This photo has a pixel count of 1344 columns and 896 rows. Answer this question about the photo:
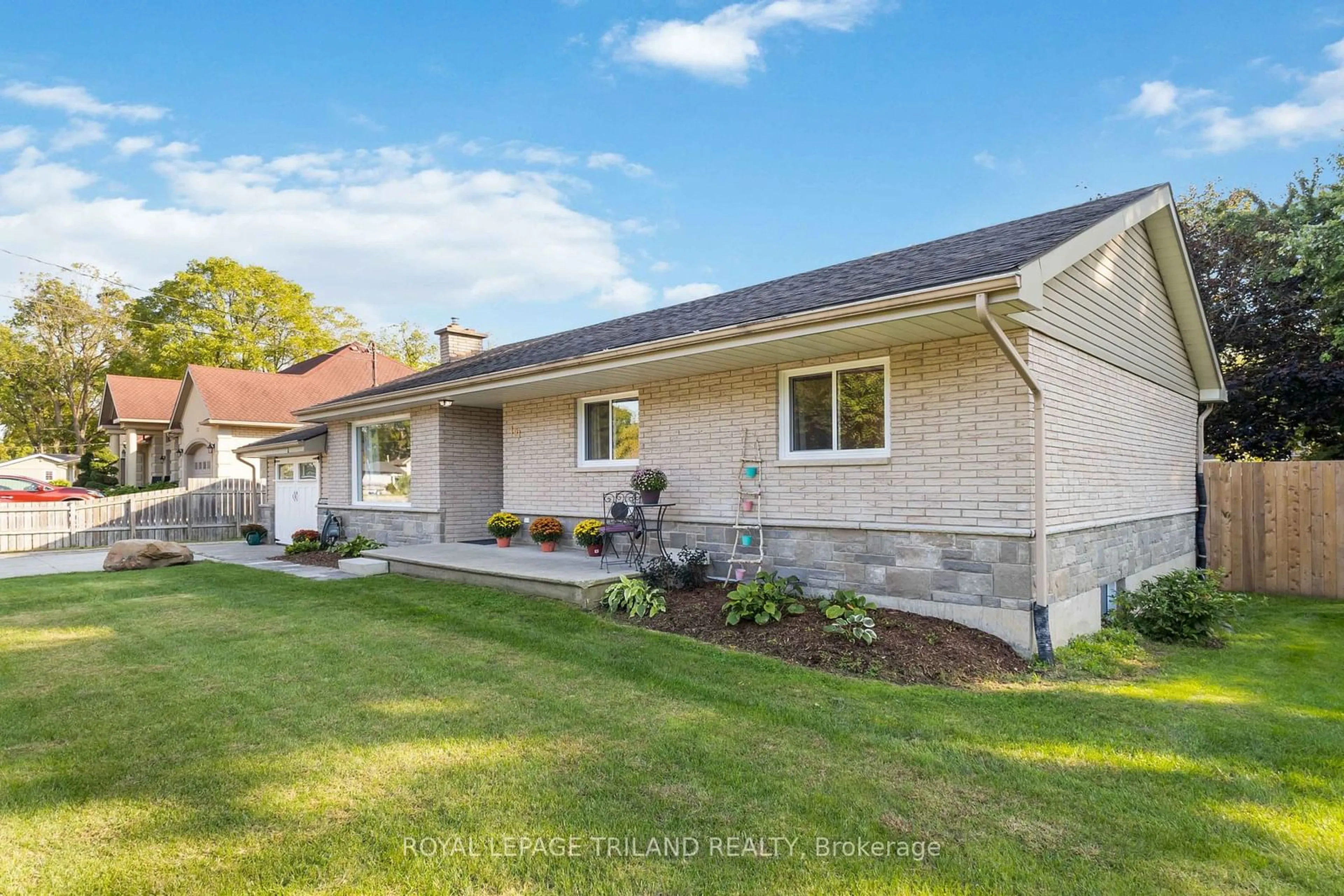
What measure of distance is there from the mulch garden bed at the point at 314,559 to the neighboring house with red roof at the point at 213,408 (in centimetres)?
581

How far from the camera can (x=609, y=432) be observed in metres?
9.99

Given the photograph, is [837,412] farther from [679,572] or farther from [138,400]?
[138,400]

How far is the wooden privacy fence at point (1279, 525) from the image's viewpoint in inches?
375

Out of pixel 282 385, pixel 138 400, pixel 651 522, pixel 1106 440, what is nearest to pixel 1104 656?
pixel 1106 440

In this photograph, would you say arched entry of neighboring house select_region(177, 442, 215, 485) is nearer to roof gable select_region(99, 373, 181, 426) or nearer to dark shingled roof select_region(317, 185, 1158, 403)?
roof gable select_region(99, 373, 181, 426)

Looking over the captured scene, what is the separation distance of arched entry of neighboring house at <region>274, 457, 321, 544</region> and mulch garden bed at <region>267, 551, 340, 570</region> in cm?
218

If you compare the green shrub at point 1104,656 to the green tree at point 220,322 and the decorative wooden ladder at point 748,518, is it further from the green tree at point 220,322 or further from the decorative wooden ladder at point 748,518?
the green tree at point 220,322

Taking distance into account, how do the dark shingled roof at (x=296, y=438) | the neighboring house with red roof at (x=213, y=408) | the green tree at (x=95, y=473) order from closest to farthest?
the dark shingled roof at (x=296, y=438), the neighboring house with red roof at (x=213, y=408), the green tree at (x=95, y=473)

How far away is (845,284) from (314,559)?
10.4 metres

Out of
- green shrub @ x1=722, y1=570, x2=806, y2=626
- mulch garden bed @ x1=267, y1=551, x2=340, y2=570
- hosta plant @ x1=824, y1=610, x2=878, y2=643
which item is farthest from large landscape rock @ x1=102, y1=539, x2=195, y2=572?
hosta plant @ x1=824, y1=610, x2=878, y2=643

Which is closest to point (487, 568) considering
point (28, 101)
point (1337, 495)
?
point (1337, 495)

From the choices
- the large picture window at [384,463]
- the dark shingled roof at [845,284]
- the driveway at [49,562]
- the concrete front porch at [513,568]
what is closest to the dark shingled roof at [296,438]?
the large picture window at [384,463]

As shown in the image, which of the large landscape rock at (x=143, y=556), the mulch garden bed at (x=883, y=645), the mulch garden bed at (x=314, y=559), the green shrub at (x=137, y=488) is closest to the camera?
the mulch garden bed at (x=883, y=645)

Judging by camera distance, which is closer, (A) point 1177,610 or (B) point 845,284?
(A) point 1177,610
